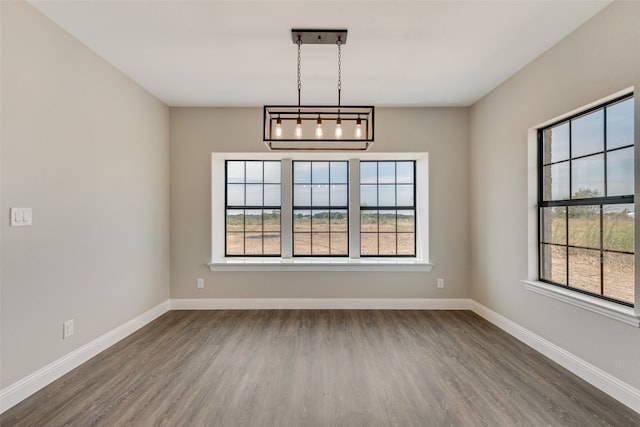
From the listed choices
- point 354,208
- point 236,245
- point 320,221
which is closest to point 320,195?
point 320,221

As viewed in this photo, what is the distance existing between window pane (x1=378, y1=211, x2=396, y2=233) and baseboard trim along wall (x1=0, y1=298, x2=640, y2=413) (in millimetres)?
1012

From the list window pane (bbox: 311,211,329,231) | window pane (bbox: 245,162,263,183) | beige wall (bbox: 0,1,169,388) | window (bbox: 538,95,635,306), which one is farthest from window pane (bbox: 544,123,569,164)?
beige wall (bbox: 0,1,169,388)

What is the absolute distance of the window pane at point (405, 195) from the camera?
4.38 meters

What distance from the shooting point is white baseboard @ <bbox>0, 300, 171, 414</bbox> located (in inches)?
77.6

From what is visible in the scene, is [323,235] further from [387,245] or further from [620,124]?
[620,124]

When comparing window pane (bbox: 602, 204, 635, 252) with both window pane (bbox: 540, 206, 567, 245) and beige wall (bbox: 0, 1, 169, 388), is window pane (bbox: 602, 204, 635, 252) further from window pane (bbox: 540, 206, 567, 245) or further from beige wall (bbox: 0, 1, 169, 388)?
beige wall (bbox: 0, 1, 169, 388)

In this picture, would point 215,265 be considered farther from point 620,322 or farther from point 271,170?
point 620,322

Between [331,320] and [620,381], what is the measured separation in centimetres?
248

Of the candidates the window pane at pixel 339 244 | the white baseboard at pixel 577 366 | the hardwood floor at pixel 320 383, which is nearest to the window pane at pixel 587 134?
the white baseboard at pixel 577 366

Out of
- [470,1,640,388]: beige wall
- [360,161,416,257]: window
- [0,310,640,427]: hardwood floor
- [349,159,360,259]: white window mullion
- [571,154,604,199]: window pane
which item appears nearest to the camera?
[0,310,640,427]: hardwood floor

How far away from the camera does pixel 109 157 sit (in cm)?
289

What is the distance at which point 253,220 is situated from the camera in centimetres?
439

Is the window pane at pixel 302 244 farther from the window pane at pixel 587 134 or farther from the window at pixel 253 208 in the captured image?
the window pane at pixel 587 134

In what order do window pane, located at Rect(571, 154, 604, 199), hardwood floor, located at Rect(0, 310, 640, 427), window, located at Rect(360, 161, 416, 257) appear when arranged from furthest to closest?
1. window, located at Rect(360, 161, 416, 257)
2. window pane, located at Rect(571, 154, 604, 199)
3. hardwood floor, located at Rect(0, 310, 640, 427)
